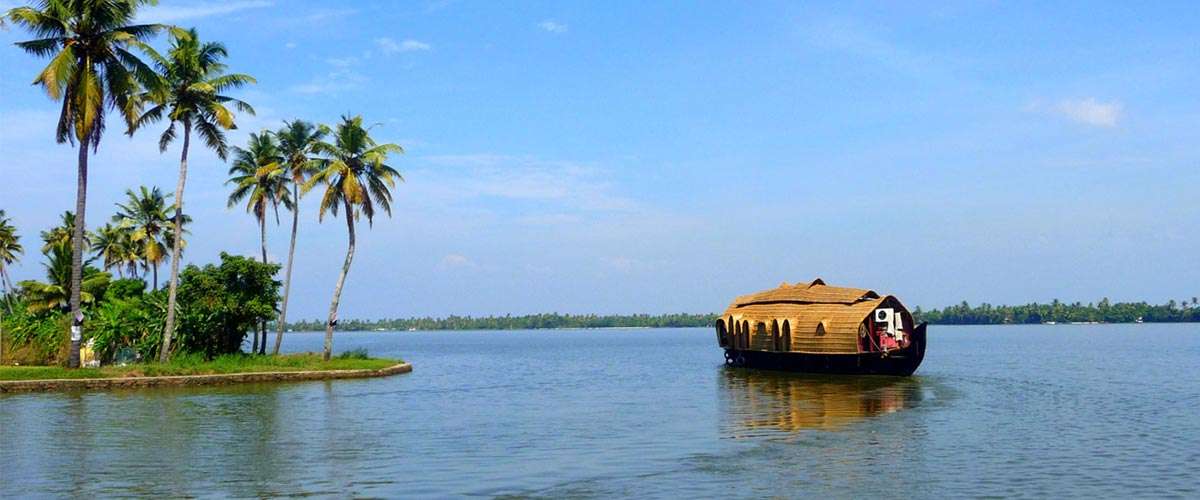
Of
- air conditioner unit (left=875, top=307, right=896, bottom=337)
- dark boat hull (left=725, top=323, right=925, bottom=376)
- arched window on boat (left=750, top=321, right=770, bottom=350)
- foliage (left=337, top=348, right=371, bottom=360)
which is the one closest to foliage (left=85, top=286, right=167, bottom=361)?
foliage (left=337, top=348, right=371, bottom=360)

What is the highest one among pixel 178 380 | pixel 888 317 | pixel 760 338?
pixel 888 317

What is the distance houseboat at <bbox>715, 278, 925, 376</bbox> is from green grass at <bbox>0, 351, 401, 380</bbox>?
21773mm

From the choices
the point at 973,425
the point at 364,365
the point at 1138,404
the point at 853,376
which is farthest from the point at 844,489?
the point at 364,365

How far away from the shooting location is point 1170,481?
18297 mm

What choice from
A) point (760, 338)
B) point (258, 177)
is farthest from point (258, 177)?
point (760, 338)

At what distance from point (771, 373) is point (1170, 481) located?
37.1 meters

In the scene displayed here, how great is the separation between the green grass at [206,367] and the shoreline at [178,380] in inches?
15.7

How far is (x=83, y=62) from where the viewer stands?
37406mm

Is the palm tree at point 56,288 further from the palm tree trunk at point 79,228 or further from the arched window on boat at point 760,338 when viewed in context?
the arched window on boat at point 760,338

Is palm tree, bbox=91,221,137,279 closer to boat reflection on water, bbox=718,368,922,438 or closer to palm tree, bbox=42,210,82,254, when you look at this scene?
palm tree, bbox=42,210,82,254

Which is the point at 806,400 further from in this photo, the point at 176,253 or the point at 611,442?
the point at 176,253

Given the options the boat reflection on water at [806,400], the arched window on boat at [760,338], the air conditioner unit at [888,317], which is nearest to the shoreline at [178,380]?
the boat reflection on water at [806,400]

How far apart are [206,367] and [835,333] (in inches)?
1210

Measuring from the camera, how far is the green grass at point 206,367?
39300mm
